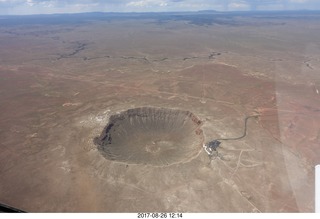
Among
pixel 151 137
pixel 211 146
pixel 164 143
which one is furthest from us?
pixel 151 137

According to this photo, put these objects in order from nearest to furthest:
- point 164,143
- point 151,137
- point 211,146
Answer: point 211,146 → point 164,143 → point 151,137

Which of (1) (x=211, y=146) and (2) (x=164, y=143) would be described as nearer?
(1) (x=211, y=146)

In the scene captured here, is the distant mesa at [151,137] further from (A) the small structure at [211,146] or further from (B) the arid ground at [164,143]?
(A) the small structure at [211,146]

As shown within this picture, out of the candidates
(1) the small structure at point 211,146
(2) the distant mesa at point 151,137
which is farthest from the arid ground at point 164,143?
(1) the small structure at point 211,146

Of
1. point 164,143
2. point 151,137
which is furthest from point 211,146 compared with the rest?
point 151,137

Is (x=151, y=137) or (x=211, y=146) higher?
(x=211, y=146)

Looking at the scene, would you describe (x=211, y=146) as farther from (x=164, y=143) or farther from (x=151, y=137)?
(x=151, y=137)

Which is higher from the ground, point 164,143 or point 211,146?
point 211,146

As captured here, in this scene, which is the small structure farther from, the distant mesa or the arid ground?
the distant mesa
